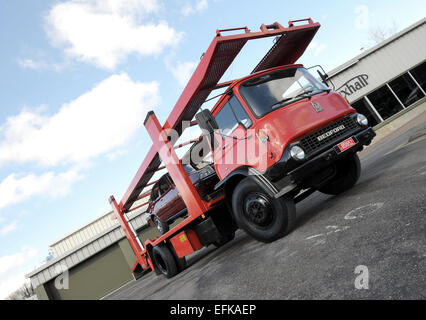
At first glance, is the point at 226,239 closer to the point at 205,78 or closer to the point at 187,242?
the point at 187,242

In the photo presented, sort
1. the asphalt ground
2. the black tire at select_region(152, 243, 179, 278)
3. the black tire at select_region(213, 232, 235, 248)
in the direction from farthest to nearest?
1. the black tire at select_region(152, 243, 179, 278)
2. the black tire at select_region(213, 232, 235, 248)
3. the asphalt ground

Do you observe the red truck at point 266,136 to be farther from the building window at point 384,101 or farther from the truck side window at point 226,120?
the building window at point 384,101

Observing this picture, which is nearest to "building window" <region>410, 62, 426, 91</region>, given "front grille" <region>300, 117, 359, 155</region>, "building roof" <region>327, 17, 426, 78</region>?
"building roof" <region>327, 17, 426, 78</region>

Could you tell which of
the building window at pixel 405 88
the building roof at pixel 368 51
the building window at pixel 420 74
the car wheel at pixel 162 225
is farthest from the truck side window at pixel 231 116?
the building window at pixel 420 74

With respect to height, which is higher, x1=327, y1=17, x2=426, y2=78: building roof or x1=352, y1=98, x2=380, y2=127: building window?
x1=327, y1=17, x2=426, y2=78: building roof

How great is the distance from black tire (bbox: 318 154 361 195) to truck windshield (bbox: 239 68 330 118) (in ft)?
5.21

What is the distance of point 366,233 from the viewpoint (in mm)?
3201

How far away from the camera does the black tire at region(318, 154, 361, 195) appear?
229 inches

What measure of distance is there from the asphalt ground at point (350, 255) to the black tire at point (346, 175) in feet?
1.83

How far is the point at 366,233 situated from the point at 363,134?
2133mm

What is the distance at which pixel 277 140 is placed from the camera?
435 centimetres

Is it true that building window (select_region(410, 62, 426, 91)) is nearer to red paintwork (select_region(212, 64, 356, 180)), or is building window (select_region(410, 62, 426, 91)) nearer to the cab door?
red paintwork (select_region(212, 64, 356, 180))
